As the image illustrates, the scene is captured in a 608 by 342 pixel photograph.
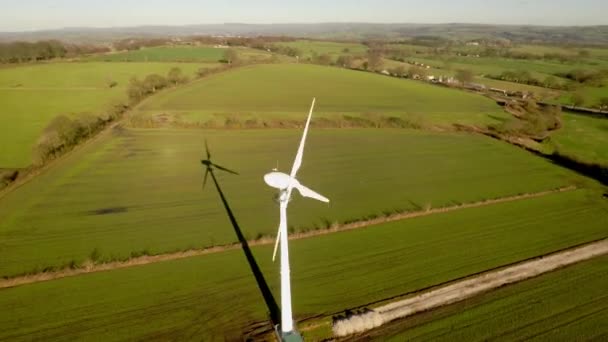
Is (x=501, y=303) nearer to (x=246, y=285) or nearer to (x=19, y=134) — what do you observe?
(x=246, y=285)

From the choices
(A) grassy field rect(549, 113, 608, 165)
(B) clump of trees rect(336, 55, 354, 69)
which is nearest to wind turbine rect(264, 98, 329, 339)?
(A) grassy field rect(549, 113, 608, 165)

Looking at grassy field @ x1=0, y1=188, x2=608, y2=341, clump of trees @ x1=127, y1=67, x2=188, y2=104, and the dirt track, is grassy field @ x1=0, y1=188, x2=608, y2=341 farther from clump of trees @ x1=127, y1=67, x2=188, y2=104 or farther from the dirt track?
clump of trees @ x1=127, y1=67, x2=188, y2=104

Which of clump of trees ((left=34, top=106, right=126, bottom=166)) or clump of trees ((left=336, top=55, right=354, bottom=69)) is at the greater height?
clump of trees ((left=336, top=55, right=354, bottom=69))

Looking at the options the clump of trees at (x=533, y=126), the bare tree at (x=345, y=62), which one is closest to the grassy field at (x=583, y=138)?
the clump of trees at (x=533, y=126)

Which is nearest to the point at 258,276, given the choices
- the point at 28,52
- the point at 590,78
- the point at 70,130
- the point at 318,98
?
the point at 70,130

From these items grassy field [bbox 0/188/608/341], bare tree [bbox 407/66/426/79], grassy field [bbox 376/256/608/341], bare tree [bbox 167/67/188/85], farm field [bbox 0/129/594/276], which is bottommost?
grassy field [bbox 376/256/608/341]

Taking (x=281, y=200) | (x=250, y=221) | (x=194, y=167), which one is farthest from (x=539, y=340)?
(x=194, y=167)

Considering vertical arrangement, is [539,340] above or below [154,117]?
below
